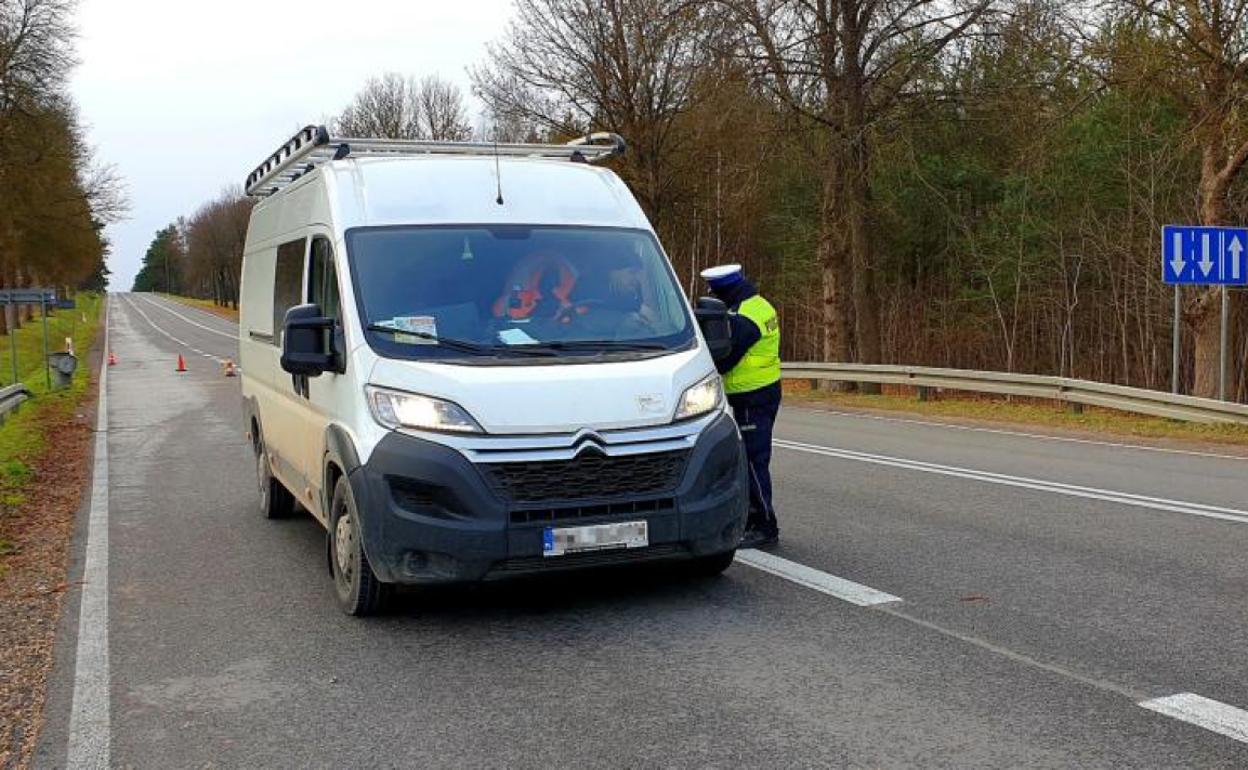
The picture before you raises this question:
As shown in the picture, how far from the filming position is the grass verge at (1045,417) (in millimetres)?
13695

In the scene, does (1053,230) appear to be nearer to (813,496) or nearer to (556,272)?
(813,496)

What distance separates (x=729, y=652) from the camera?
5.07 m

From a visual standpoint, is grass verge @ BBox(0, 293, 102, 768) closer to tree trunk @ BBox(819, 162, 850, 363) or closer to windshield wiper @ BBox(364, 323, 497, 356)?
windshield wiper @ BBox(364, 323, 497, 356)

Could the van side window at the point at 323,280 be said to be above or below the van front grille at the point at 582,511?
above

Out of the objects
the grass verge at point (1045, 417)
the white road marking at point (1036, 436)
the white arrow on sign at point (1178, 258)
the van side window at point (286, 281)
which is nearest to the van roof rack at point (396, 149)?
the van side window at point (286, 281)

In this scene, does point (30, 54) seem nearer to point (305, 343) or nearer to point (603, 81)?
point (603, 81)

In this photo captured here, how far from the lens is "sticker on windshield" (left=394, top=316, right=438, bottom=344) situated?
18.6ft

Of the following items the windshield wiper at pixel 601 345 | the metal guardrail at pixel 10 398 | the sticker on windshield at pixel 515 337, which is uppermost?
the sticker on windshield at pixel 515 337

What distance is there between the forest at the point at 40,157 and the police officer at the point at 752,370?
115ft

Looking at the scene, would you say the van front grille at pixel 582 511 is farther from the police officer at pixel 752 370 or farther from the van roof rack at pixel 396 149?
the van roof rack at pixel 396 149

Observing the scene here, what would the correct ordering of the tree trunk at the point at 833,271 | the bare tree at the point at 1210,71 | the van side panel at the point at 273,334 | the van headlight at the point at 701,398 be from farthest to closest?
the tree trunk at the point at 833,271, the bare tree at the point at 1210,71, the van side panel at the point at 273,334, the van headlight at the point at 701,398

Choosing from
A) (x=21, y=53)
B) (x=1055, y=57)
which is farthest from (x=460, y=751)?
(x=21, y=53)

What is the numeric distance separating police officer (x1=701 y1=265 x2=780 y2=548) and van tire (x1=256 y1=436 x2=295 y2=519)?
3649 mm

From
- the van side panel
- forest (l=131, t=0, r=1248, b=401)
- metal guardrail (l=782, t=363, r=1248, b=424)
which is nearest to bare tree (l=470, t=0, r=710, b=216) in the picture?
forest (l=131, t=0, r=1248, b=401)
